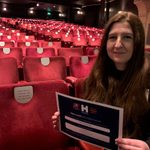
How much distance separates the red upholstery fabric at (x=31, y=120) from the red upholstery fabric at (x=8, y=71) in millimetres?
1039

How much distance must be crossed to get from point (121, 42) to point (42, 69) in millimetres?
1434

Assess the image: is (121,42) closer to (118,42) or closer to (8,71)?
(118,42)

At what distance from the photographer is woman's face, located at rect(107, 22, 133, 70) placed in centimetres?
112

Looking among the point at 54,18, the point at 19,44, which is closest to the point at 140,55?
the point at 19,44

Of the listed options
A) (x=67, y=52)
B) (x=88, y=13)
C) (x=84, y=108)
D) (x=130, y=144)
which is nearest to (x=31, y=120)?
(x=84, y=108)

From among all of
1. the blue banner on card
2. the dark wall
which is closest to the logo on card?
the blue banner on card

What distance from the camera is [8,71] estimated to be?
2.31 meters

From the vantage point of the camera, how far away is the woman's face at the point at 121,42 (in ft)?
3.69

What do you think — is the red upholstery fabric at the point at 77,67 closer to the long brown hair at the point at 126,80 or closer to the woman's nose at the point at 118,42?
the long brown hair at the point at 126,80

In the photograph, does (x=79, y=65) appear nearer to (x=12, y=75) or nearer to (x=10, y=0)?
(x=12, y=75)

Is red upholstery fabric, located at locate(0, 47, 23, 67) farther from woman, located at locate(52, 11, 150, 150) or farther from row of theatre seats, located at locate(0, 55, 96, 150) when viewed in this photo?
woman, located at locate(52, 11, 150, 150)

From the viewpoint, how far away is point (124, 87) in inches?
45.6

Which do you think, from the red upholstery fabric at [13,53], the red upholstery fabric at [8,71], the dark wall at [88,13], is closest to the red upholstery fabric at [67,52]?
the red upholstery fabric at [13,53]

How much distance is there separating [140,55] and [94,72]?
0.94ft
